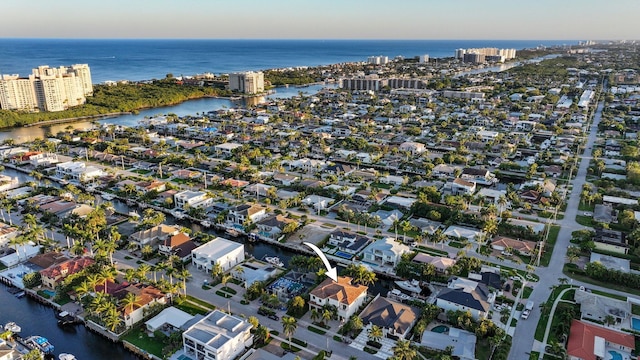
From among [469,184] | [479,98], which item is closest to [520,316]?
[469,184]

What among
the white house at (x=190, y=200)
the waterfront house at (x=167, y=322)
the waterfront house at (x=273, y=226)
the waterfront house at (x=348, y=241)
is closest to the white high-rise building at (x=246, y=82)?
the white house at (x=190, y=200)

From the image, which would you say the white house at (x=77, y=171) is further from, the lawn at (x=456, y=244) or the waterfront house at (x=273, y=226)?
the lawn at (x=456, y=244)

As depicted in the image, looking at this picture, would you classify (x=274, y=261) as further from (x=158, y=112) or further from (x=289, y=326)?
(x=158, y=112)

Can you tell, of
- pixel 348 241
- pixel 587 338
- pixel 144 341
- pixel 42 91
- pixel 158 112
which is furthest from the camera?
pixel 158 112

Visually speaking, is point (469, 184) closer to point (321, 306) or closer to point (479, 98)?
point (321, 306)

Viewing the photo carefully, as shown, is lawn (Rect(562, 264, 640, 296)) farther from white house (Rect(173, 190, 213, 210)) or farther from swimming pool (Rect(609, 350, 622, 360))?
white house (Rect(173, 190, 213, 210))

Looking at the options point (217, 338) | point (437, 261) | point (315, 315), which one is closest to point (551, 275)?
point (437, 261)
